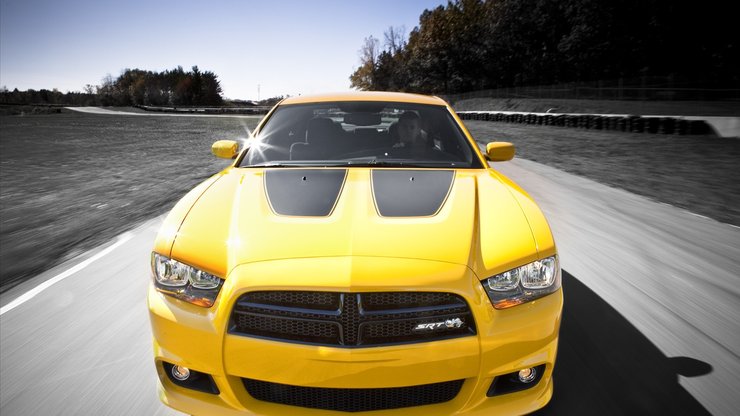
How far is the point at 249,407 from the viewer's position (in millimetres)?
2184

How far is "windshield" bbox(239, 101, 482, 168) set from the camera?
370 centimetres

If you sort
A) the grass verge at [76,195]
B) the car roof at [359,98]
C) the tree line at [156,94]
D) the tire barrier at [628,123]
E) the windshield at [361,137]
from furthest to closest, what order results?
the tree line at [156,94] < the tire barrier at [628,123] < the grass verge at [76,195] < the car roof at [359,98] < the windshield at [361,137]

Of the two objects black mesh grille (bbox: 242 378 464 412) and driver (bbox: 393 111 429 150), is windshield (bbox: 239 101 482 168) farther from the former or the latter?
black mesh grille (bbox: 242 378 464 412)

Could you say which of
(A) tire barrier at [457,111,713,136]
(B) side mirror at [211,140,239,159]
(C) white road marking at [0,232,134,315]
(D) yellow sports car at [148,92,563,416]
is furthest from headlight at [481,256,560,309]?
(A) tire barrier at [457,111,713,136]

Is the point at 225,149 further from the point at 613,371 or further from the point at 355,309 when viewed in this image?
the point at 613,371

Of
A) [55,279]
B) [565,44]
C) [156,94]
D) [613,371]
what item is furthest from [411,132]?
[156,94]

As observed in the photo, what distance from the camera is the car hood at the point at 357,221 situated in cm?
233

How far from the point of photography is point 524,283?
2371 mm

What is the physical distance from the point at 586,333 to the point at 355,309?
1.94m

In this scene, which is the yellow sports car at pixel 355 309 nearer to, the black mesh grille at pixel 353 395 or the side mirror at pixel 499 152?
the black mesh grille at pixel 353 395

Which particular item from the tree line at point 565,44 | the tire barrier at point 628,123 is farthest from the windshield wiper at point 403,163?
the tree line at point 565,44

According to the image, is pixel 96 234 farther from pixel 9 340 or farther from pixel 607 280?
pixel 607 280

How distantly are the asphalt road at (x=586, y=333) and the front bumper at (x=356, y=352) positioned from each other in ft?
1.59

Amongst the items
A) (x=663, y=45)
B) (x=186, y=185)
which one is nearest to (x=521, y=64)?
(x=663, y=45)
